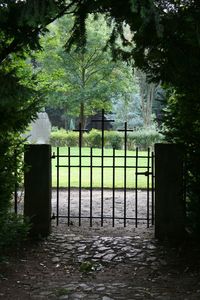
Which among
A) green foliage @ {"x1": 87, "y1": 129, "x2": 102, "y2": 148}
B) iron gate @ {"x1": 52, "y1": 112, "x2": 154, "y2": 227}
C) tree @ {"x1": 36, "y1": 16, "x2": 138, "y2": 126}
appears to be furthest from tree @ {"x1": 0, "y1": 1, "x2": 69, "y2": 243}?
tree @ {"x1": 36, "y1": 16, "x2": 138, "y2": 126}

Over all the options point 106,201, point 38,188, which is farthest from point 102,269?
point 106,201

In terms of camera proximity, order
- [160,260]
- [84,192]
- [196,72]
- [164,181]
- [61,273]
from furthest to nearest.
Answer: [84,192] → [164,181] → [160,260] → [61,273] → [196,72]

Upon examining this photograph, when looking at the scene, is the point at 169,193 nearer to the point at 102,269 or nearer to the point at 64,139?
the point at 102,269

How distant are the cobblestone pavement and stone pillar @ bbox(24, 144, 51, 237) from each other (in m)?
0.29

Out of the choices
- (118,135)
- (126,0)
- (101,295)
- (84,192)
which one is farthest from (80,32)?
(118,135)

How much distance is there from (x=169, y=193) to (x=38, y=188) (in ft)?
6.64

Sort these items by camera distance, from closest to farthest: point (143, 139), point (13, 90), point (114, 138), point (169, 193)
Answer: point (13, 90) < point (169, 193) < point (114, 138) < point (143, 139)

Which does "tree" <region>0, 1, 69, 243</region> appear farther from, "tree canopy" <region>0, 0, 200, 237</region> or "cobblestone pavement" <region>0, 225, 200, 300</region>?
"cobblestone pavement" <region>0, 225, 200, 300</region>

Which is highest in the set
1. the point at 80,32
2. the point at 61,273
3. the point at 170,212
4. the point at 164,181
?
the point at 80,32

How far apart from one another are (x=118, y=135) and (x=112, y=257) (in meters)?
21.9

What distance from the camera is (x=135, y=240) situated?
265 inches

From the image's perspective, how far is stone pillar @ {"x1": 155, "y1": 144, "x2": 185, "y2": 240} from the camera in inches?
255

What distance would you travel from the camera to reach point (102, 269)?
557cm

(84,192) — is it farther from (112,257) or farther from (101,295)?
(101,295)
